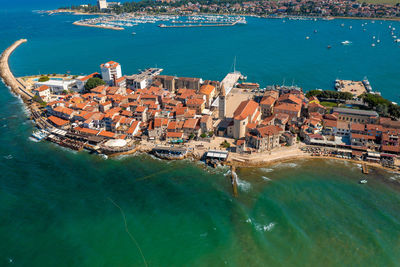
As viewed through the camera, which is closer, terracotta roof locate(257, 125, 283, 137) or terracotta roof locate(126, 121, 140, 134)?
terracotta roof locate(257, 125, 283, 137)

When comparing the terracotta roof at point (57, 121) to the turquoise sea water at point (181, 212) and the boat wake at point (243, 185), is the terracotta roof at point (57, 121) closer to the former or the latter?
the turquoise sea water at point (181, 212)

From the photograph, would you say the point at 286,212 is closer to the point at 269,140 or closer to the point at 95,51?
the point at 269,140

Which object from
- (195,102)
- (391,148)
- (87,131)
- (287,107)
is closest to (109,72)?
(87,131)

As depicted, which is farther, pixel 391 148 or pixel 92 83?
pixel 92 83

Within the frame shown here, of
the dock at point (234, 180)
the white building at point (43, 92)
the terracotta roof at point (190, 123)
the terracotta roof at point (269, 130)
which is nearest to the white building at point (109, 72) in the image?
the white building at point (43, 92)

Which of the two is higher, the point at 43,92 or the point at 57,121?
the point at 43,92

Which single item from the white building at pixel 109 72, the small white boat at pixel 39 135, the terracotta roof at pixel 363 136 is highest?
the white building at pixel 109 72

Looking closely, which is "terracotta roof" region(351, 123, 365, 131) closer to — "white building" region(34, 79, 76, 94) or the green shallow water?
the green shallow water

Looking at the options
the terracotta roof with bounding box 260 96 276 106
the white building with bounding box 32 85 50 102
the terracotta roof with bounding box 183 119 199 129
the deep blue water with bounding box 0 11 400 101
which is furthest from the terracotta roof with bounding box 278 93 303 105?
the white building with bounding box 32 85 50 102

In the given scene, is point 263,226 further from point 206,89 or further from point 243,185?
point 206,89
